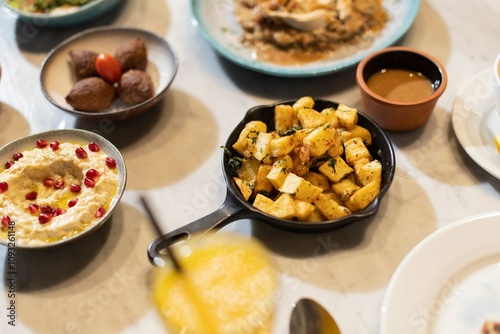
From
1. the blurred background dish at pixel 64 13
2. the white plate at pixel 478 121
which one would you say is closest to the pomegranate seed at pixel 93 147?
the blurred background dish at pixel 64 13

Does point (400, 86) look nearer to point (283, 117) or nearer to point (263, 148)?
point (283, 117)

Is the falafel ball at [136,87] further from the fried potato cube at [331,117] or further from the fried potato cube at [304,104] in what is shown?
the fried potato cube at [331,117]

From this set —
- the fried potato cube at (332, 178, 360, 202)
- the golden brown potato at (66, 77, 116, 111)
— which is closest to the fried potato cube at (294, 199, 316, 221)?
the fried potato cube at (332, 178, 360, 202)

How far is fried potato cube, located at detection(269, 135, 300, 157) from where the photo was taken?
1643 mm

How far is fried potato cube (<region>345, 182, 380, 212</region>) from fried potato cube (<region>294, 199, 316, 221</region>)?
13cm

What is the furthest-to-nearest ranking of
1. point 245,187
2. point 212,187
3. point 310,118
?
point 212,187, point 310,118, point 245,187

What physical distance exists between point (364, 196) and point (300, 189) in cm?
20

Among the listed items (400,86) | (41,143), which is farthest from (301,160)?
(41,143)

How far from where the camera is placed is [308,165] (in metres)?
1.67

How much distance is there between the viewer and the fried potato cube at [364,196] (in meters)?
1.56

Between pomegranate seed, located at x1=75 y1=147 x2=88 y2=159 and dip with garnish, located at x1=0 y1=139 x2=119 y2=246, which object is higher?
pomegranate seed, located at x1=75 y1=147 x2=88 y2=159

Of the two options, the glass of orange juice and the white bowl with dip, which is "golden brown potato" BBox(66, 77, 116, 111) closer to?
the glass of orange juice

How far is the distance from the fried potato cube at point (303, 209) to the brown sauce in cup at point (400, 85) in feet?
2.08

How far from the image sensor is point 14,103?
2285mm
